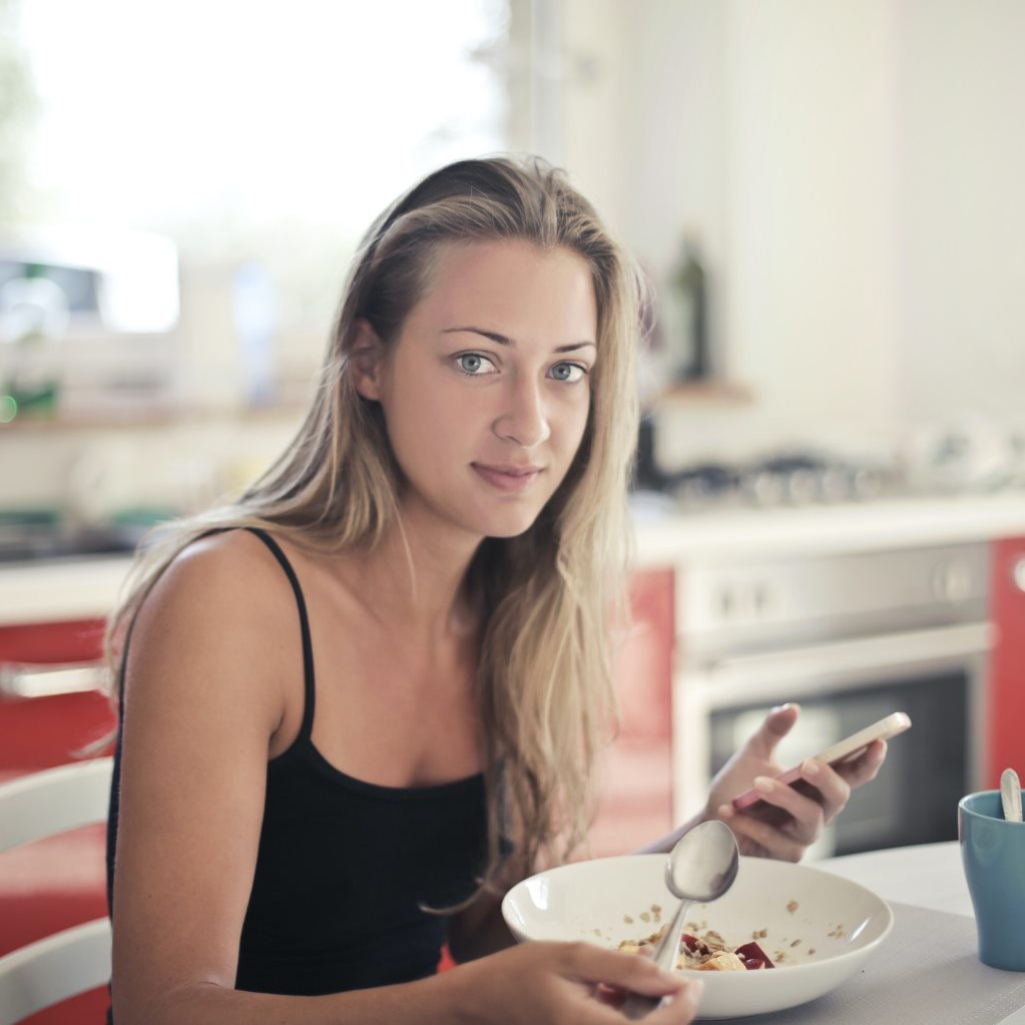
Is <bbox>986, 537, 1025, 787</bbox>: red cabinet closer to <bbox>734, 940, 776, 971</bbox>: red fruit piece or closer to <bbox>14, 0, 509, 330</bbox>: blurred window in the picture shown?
<bbox>14, 0, 509, 330</bbox>: blurred window

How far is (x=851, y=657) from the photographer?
2.49 m

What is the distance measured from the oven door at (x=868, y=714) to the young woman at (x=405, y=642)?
38.4 inches

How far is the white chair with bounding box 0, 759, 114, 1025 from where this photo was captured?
1.08 m

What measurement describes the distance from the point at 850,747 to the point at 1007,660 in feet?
6.19

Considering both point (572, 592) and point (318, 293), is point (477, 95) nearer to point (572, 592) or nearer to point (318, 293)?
point (318, 293)

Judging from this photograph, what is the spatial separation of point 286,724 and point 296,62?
2.02 metres

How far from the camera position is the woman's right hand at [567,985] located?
2.18 ft

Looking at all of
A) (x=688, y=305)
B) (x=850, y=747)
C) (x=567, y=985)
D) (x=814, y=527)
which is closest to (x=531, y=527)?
(x=850, y=747)

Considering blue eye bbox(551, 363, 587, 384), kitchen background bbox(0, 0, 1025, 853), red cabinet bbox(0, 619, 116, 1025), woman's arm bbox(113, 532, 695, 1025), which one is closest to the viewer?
woman's arm bbox(113, 532, 695, 1025)

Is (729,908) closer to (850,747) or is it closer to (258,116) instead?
(850,747)

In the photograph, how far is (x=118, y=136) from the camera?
263 centimetres

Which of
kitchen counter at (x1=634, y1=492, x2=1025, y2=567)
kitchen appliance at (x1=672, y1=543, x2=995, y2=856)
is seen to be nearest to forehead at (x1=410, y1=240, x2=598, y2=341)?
kitchen counter at (x1=634, y1=492, x2=1025, y2=567)

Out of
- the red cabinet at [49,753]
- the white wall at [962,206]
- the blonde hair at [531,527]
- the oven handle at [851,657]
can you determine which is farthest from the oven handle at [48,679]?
the white wall at [962,206]

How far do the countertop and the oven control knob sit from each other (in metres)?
0.05
